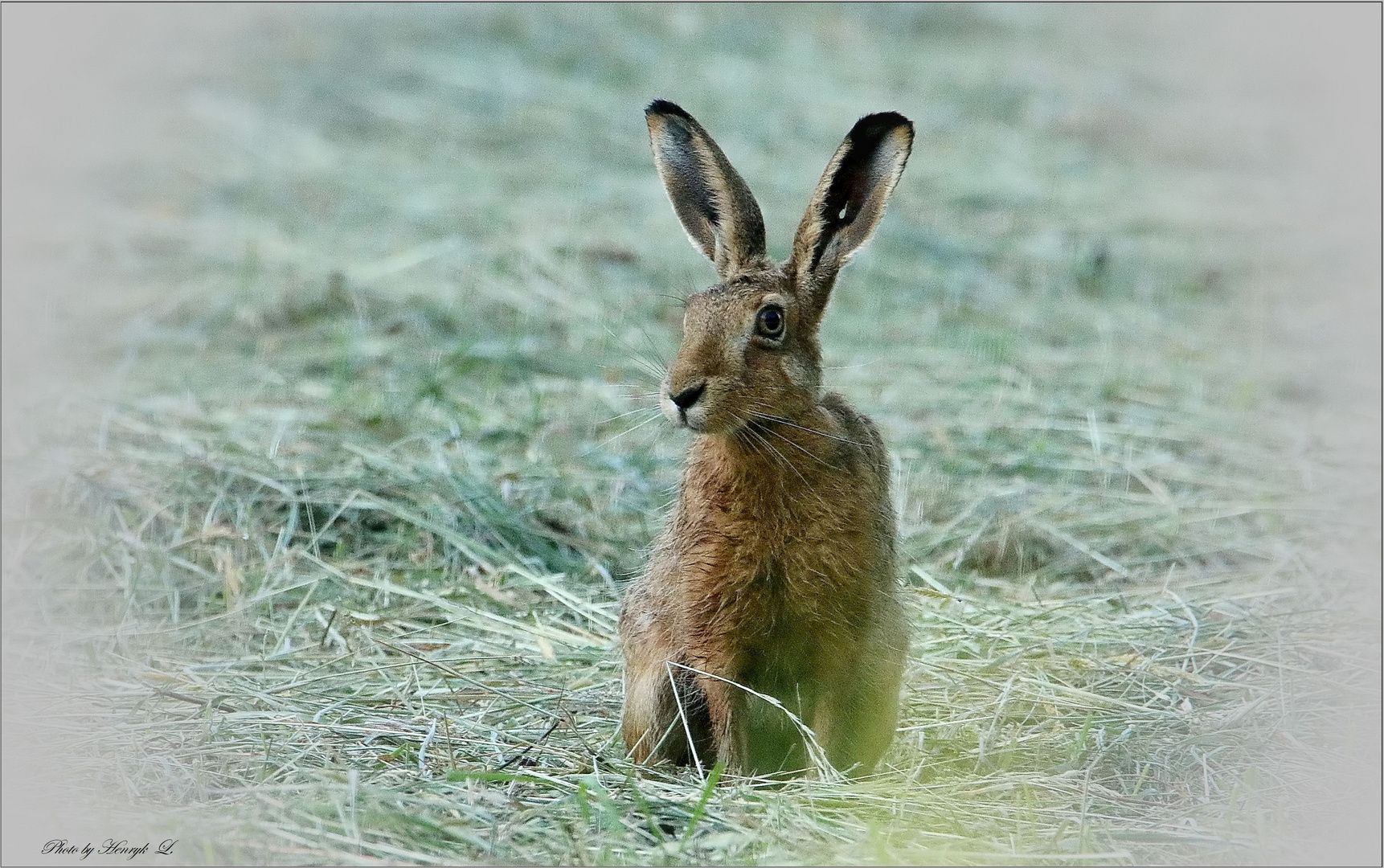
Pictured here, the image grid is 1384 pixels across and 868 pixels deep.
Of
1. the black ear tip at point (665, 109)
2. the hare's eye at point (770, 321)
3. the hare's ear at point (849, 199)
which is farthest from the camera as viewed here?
the black ear tip at point (665, 109)

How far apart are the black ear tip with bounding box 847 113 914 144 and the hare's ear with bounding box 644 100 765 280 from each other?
0.41m

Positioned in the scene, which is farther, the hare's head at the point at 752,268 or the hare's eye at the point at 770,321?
the hare's eye at the point at 770,321

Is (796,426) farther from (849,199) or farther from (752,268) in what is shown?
(849,199)

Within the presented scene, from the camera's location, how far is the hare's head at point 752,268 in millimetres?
4648

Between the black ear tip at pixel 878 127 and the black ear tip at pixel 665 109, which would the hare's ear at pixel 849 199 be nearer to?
the black ear tip at pixel 878 127

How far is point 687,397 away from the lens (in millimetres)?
4555

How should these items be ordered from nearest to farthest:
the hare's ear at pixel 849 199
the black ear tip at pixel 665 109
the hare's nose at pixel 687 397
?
the hare's nose at pixel 687 397, the hare's ear at pixel 849 199, the black ear tip at pixel 665 109

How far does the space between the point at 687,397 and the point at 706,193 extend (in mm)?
901

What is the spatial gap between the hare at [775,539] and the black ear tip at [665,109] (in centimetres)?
1

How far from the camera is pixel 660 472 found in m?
7.70

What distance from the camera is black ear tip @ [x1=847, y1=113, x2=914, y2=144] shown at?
15.8ft

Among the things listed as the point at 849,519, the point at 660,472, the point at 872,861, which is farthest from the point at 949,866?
the point at 660,472

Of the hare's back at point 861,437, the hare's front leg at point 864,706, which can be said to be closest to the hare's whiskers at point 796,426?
the hare's back at point 861,437

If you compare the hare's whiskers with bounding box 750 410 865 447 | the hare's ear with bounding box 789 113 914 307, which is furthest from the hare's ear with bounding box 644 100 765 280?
the hare's whiskers with bounding box 750 410 865 447
